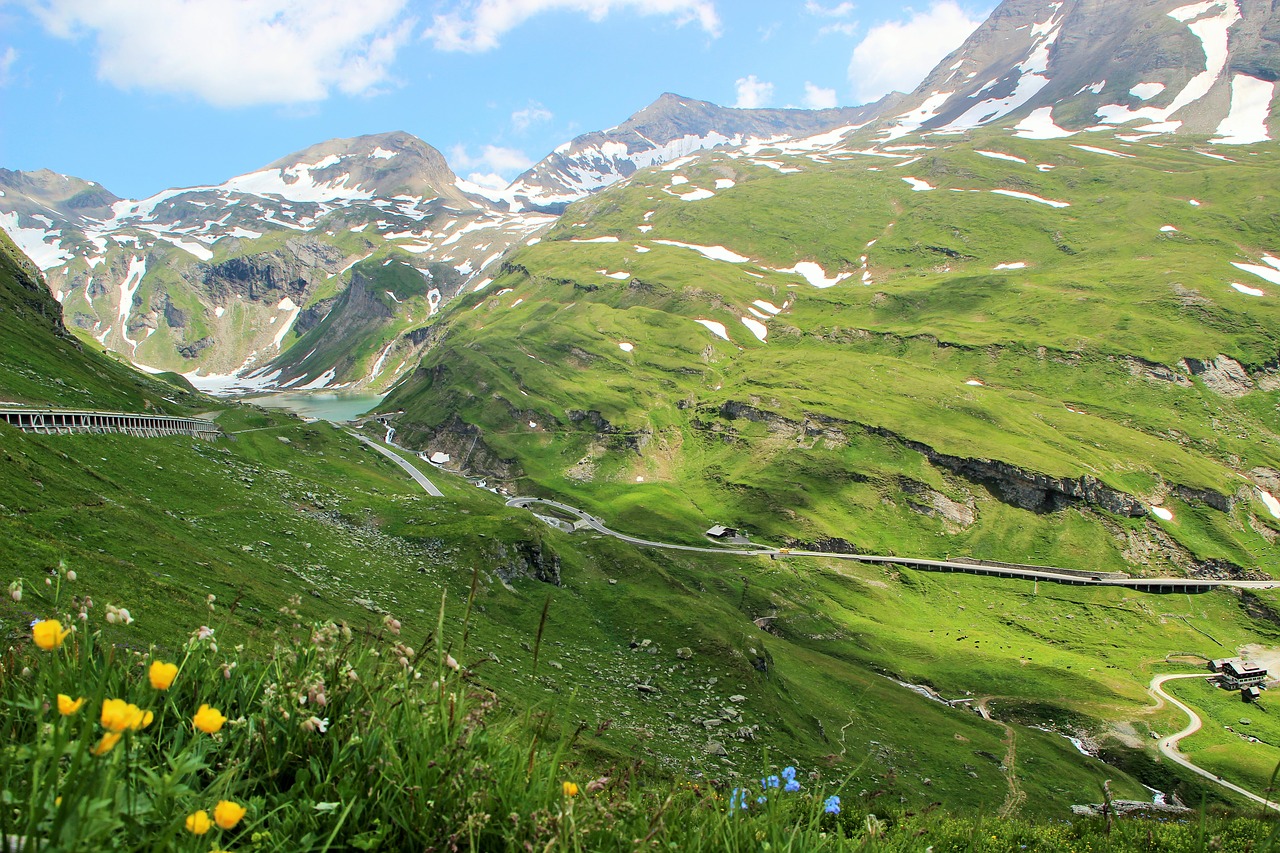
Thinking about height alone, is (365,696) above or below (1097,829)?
above

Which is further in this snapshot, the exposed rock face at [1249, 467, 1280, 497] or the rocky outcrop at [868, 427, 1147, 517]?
the exposed rock face at [1249, 467, 1280, 497]

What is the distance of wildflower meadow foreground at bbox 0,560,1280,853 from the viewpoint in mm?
3104

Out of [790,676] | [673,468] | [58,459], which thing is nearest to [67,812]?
[58,459]

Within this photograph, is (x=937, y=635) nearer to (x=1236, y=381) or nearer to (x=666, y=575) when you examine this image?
(x=666, y=575)

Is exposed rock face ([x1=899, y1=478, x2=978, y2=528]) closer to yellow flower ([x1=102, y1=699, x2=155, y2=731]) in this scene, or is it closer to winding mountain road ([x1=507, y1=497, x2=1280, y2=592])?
winding mountain road ([x1=507, y1=497, x2=1280, y2=592])

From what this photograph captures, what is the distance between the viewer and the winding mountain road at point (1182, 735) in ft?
243

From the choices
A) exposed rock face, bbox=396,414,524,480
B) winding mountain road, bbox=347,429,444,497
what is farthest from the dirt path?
exposed rock face, bbox=396,414,524,480

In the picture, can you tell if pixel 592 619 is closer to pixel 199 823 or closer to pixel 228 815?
pixel 199 823

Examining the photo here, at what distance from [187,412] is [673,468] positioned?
359 ft

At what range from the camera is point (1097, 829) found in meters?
12.8

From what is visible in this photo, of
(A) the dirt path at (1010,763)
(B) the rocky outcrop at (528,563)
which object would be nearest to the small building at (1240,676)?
(A) the dirt path at (1010,763)

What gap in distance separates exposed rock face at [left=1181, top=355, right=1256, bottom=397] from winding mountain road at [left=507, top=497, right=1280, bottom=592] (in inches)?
2966

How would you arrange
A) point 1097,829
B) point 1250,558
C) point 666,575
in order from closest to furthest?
1. point 1097,829
2. point 666,575
3. point 1250,558

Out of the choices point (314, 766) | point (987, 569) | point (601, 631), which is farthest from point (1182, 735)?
point (314, 766)
